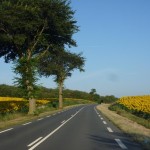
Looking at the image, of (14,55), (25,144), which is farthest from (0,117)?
(25,144)

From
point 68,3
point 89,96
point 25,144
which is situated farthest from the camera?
point 89,96

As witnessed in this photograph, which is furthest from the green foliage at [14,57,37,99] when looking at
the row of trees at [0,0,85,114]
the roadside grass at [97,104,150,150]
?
the roadside grass at [97,104,150,150]

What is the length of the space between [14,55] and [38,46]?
2785 mm

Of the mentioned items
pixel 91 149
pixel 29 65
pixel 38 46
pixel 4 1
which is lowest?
pixel 91 149

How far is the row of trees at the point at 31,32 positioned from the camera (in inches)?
1446

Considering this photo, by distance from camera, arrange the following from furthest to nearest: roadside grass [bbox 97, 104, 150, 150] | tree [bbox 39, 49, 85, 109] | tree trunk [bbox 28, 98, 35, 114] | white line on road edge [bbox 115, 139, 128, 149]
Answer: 1. tree [bbox 39, 49, 85, 109]
2. tree trunk [bbox 28, 98, 35, 114]
3. roadside grass [bbox 97, 104, 150, 150]
4. white line on road edge [bbox 115, 139, 128, 149]

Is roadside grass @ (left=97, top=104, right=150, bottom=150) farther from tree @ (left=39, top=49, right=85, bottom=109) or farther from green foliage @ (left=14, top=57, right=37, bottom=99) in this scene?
tree @ (left=39, top=49, right=85, bottom=109)

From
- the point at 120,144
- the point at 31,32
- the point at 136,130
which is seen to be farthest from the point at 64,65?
the point at 120,144

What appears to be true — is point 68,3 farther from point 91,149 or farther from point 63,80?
point 63,80

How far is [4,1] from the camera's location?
1441 inches

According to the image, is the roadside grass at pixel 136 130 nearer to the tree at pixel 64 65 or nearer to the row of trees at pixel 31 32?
the row of trees at pixel 31 32

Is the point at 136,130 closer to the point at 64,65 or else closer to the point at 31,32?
the point at 31,32

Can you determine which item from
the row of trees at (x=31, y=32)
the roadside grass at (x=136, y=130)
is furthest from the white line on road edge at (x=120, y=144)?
the row of trees at (x=31, y=32)

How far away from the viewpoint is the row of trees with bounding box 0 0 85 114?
1446 inches
